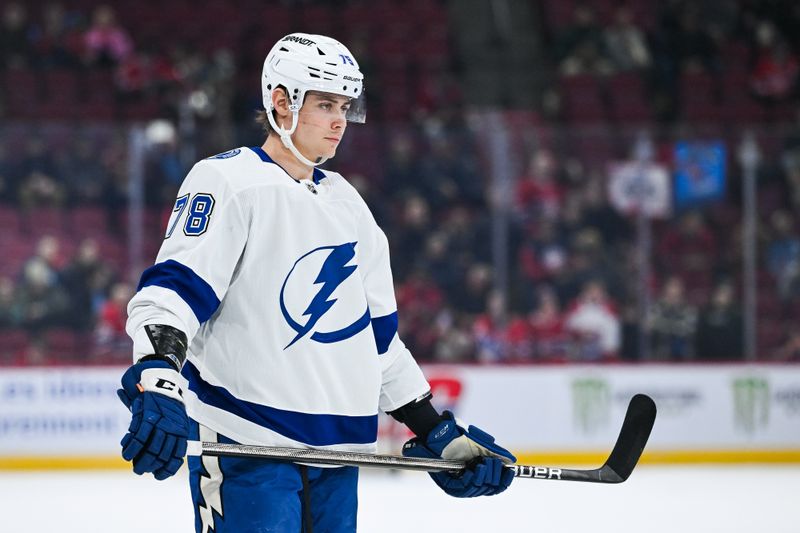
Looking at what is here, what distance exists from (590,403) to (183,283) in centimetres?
575

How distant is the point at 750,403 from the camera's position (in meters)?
7.87

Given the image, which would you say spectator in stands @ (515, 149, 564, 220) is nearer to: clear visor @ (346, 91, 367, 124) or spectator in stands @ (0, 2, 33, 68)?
spectator in stands @ (0, 2, 33, 68)

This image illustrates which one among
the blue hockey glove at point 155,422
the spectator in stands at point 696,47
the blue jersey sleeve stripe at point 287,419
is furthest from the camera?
the spectator in stands at point 696,47

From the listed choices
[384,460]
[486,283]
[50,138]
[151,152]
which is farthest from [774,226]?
[384,460]

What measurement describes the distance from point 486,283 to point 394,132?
1078 millimetres

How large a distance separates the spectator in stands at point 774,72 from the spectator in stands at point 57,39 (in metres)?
5.45

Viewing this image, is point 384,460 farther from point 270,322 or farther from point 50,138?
point 50,138

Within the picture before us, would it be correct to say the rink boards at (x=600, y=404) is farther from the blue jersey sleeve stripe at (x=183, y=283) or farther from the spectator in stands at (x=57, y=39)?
the blue jersey sleeve stripe at (x=183, y=283)

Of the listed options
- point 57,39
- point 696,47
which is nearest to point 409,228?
point 57,39

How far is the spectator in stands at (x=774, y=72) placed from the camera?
10.5 metres

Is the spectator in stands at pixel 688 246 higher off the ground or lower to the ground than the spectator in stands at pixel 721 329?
higher

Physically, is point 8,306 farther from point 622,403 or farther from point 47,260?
point 622,403

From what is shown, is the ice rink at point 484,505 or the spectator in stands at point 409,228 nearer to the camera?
the ice rink at point 484,505

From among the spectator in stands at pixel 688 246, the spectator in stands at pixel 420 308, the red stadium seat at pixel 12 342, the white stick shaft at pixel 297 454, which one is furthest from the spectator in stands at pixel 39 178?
the white stick shaft at pixel 297 454
